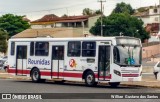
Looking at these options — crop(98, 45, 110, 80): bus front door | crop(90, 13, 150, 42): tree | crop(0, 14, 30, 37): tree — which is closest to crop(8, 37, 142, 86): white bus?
crop(98, 45, 110, 80): bus front door

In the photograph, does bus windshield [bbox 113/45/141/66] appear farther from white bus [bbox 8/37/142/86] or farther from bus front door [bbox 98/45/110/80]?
bus front door [bbox 98/45/110/80]

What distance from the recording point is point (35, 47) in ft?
112

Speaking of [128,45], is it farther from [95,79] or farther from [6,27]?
[6,27]

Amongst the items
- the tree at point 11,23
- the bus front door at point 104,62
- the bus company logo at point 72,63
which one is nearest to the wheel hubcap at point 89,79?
the bus front door at point 104,62

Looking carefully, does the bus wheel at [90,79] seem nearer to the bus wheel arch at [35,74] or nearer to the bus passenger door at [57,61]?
the bus passenger door at [57,61]

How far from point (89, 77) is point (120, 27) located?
248 feet

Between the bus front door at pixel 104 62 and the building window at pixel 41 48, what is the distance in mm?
4880

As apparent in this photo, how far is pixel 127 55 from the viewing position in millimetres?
29109

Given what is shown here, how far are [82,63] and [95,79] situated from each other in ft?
5.08

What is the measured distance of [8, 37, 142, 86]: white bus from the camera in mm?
28969

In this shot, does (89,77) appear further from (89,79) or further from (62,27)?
(62,27)

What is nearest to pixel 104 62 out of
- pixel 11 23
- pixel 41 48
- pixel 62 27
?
pixel 41 48

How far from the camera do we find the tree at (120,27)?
104875mm

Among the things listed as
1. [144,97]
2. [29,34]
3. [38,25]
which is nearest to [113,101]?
[144,97]
